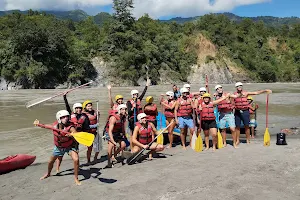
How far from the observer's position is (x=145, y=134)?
6.40m

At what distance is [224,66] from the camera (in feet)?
190

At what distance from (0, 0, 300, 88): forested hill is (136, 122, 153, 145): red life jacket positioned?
Result: 112ft

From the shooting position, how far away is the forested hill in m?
39.0

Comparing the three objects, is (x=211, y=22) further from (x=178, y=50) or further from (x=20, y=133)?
(x=20, y=133)

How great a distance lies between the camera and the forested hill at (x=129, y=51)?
3900 cm

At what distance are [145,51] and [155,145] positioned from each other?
141 ft

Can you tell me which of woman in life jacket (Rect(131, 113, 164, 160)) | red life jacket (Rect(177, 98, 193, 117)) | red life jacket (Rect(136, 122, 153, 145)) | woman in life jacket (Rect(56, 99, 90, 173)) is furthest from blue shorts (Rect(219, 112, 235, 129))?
woman in life jacket (Rect(56, 99, 90, 173))

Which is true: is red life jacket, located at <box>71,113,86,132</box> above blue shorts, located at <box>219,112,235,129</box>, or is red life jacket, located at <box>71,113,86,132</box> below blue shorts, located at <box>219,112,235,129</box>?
above

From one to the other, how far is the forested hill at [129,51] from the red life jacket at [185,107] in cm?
3350

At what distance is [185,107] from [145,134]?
142cm

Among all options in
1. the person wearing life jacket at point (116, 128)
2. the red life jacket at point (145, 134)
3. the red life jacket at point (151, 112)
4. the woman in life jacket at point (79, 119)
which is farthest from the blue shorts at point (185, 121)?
the woman in life jacket at point (79, 119)

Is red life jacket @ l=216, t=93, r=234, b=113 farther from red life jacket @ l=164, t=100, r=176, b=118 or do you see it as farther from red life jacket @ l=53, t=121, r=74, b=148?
red life jacket @ l=53, t=121, r=74, b=148

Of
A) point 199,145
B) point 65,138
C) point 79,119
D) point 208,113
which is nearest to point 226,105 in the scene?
point 208,113

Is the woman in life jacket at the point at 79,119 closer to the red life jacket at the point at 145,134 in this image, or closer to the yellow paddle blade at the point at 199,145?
the red life jacket at the point at 145,134
